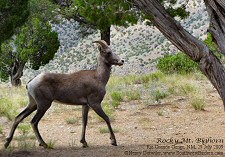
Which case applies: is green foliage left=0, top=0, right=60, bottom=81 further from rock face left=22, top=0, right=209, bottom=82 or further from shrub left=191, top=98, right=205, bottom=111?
rock face left=22, top=0, right=209, bottom=82

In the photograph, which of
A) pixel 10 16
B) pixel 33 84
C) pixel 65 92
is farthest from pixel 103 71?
pixel 10 16

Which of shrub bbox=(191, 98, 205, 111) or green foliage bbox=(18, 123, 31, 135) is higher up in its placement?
shrub bbox=(191, 98, 205, 111)

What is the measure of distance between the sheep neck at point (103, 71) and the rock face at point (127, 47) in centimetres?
3380

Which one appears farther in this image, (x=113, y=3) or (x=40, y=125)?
(x=40, y=125)

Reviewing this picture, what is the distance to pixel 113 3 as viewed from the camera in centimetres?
930

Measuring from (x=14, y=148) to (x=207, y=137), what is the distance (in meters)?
3.88

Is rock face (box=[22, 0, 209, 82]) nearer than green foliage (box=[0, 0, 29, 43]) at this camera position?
No

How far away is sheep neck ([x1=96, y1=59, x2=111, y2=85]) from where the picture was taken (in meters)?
9.70

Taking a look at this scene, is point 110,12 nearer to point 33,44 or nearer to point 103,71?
point 103,71

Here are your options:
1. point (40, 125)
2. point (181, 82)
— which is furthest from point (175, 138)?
point (181, 82)

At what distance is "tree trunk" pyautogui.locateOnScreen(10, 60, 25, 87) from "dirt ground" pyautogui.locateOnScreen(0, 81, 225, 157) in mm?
12033

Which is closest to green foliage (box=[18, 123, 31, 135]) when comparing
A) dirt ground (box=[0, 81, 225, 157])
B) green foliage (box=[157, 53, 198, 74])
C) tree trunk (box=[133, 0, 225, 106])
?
dirt ground (box=[0, 81, 225, 157])

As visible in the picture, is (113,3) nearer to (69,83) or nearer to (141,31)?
(69,83)

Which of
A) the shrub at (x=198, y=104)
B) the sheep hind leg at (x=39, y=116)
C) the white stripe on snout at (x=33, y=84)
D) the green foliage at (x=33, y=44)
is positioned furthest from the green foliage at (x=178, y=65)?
the white stripe on snout at (x=33, y=84)
